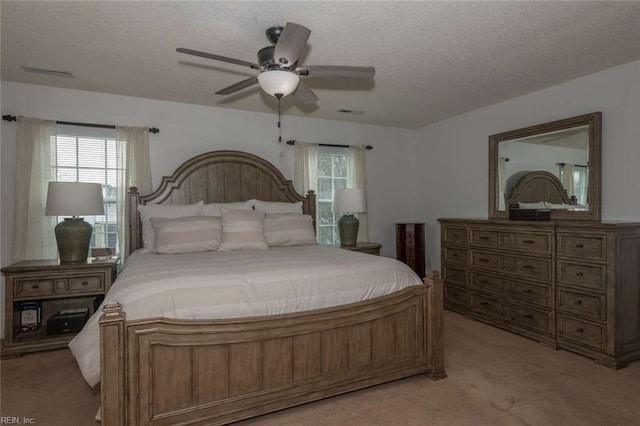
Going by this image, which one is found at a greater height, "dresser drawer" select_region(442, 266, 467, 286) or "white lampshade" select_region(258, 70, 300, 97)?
"white lampshade" select_region(258, 70, 300, 97)

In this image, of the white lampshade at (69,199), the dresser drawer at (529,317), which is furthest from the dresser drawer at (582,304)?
the white lampshade at (69,199)

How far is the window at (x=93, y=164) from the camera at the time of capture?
358 centimetres

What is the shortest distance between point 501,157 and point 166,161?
3869mm

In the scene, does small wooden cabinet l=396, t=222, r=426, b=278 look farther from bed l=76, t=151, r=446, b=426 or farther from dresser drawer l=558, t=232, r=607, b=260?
bed l=76, t=151, r=446, b=426

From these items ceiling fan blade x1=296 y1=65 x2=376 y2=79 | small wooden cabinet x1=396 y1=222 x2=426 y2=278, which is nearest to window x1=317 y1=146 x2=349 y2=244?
small wooden cabinet x1=396 y1=222 x2=426 y2=278

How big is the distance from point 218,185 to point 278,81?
2179mm

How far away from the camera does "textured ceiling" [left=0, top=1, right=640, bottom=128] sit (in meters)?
2.14

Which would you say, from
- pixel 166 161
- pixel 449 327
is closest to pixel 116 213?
pixel 166 161

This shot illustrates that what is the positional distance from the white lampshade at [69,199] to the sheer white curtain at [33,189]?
0.39m

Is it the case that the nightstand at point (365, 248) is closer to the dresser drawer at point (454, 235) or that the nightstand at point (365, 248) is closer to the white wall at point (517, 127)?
the dresser drawer at point (454, 235)

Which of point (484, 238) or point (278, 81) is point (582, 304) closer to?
point (484, 238)

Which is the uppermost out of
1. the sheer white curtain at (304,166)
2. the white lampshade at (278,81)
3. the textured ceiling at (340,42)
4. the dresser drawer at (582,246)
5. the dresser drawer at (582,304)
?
the textured ceiling at (340,42)

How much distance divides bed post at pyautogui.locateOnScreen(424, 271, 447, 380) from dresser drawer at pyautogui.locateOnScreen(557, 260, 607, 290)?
52.7 inches

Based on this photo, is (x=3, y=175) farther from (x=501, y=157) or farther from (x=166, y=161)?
(x=501, y=157)
